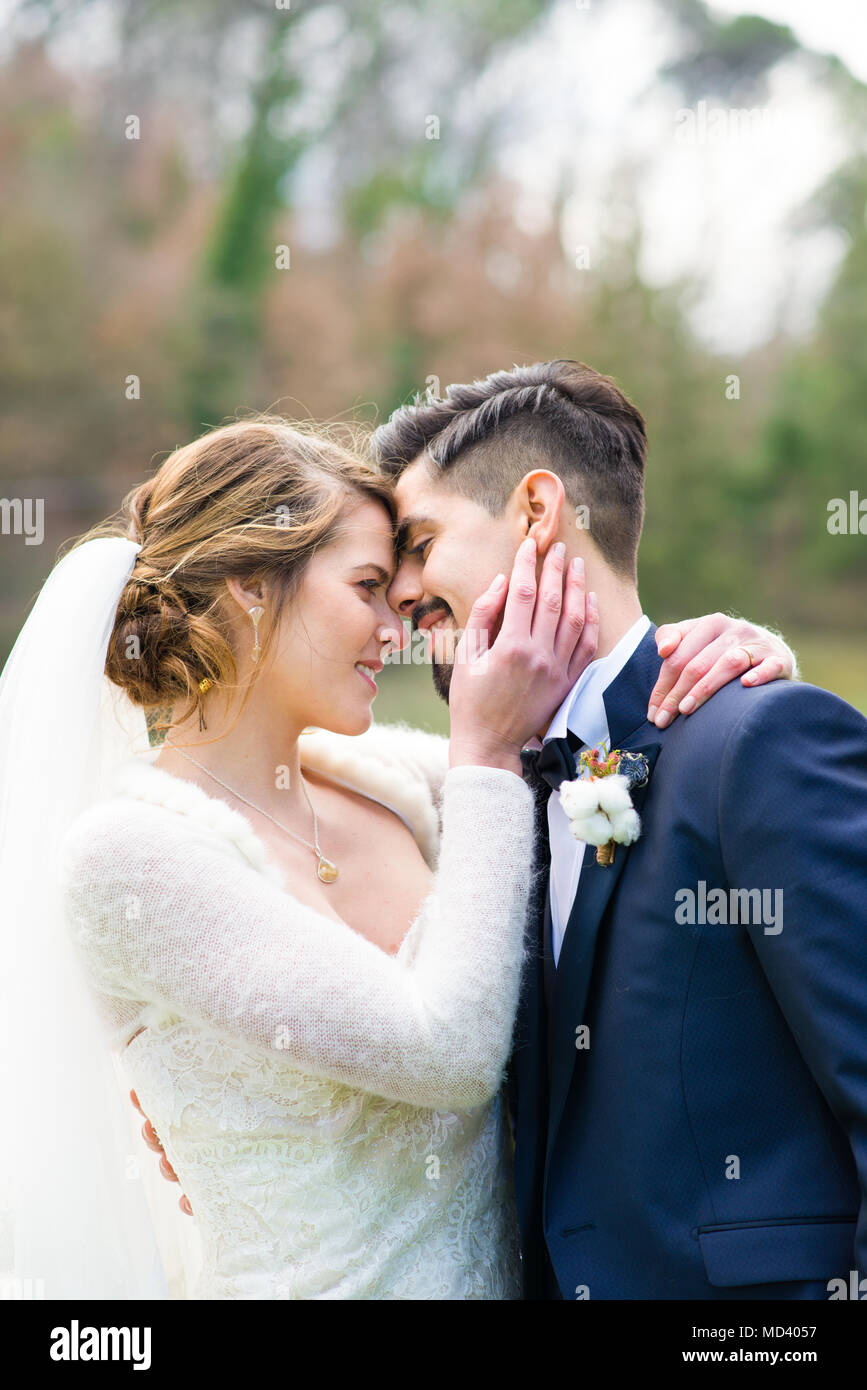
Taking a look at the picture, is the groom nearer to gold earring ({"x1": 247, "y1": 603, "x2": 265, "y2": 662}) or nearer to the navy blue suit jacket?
the navy blue suit jacket

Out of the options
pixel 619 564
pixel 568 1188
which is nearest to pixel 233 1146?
pixel 568 1188

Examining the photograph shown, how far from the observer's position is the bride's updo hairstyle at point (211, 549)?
2896 mm

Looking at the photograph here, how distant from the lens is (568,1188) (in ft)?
8.24

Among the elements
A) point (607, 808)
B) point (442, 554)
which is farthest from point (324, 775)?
point (607, 808)

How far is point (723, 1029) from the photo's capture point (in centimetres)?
239

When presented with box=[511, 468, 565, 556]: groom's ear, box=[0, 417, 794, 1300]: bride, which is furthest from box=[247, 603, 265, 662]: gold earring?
box=[511, 468, 565, 556]: groom's ear

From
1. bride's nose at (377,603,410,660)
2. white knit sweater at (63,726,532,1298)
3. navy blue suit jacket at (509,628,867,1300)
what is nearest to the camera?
navy blue suit jacket at (509,628,867,1300)

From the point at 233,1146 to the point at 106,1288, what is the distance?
50 cm

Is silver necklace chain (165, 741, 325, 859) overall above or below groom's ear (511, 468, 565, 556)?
below

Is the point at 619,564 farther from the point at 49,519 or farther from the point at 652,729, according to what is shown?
the point at 49,519

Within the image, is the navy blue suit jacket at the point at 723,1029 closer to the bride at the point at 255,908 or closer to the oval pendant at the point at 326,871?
the bride at the point at 255,908

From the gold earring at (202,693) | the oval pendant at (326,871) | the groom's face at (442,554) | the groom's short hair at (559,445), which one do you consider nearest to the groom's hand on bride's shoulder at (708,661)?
the groom's short hair at (559,445)

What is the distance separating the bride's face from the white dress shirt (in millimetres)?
474

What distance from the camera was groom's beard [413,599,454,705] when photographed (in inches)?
120
